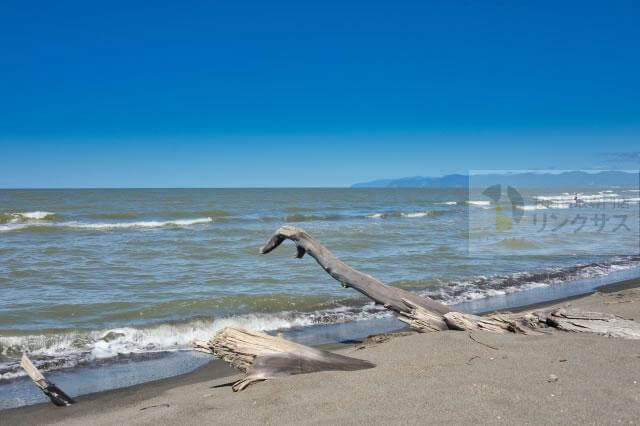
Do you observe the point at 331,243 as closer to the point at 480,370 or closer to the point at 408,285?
the point at 408,285

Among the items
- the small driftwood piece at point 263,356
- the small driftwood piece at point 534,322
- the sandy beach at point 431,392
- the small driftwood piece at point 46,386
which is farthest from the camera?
A: the small driftwood piece at point 534,322

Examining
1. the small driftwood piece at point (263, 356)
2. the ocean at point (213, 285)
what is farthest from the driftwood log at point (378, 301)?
the ocean at point (213, 285)

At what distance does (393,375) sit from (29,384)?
13.6ft

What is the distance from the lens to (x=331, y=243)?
1891cm

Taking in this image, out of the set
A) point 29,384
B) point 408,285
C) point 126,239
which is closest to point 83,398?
point 29,384

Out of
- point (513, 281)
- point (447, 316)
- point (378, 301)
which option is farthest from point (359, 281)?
point (513, 281)

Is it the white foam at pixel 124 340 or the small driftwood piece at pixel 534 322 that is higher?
the small driftwood piece at pixel 534 322

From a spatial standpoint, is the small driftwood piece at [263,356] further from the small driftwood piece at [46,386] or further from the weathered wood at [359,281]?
the weathered wood at [359,281]

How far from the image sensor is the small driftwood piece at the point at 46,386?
4742mm

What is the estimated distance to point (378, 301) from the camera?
6.71 metres

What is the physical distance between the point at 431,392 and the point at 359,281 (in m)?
2.90

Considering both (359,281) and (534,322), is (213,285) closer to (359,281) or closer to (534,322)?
(359,281)

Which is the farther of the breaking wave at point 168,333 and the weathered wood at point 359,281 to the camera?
the breaking wave at point 168,333

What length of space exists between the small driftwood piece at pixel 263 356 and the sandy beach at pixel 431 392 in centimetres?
12
